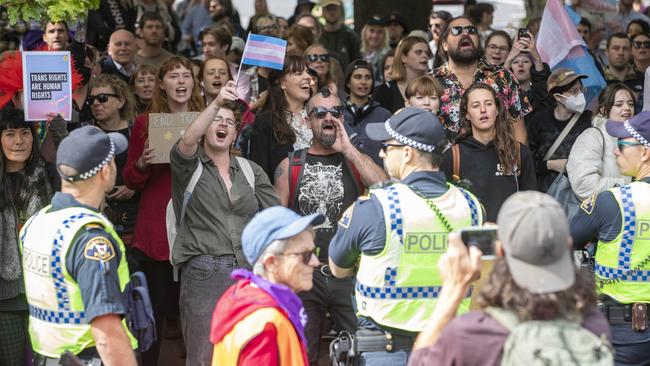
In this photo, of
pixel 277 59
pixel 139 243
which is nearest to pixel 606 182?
pixel 277 59

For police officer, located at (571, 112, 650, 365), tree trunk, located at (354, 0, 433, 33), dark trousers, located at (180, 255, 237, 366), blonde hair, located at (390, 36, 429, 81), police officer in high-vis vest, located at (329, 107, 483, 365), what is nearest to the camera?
police officer in high-vis vest, located at (329, 107, 483, 365)

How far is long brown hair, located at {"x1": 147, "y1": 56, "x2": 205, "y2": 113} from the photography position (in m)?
8.37

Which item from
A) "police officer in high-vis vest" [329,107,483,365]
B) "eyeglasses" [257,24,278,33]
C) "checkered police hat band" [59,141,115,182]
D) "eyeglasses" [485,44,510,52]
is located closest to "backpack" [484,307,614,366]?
"police officer in high-vis vest" [329,107,483,365]

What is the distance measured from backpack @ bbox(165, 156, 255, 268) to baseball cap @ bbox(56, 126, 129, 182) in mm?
1729

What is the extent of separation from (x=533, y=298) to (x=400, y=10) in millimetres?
10023

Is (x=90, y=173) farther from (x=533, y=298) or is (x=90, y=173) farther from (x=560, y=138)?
(x=560, y=138)

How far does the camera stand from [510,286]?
3.88 m

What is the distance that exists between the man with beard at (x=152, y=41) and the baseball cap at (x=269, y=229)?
695cm

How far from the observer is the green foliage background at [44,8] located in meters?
7.08

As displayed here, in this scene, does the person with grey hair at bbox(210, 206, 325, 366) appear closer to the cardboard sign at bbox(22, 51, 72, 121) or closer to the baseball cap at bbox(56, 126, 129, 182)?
the baseball cap at bbox(56, 126, 129, 182)

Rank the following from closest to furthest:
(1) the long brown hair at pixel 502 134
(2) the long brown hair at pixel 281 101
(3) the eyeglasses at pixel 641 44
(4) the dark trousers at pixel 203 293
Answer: (4) the dark trousers at pixel 203 293 < (1) the long brown hair at pixel 502 134 < (2) the long brown hair at pixel 281 101 < (3) the eyeglasses at pixel 641 44

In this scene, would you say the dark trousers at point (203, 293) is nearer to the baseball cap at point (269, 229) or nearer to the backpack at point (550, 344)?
the baseball cap at point (269, 229)

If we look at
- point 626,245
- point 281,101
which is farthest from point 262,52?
point 626,245

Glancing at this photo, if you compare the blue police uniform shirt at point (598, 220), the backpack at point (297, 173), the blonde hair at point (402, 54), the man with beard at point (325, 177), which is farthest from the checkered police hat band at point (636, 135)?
the blonde hair at point (402, 54)
